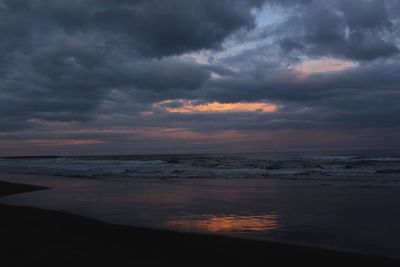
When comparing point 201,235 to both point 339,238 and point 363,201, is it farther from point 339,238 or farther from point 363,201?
point 363,201

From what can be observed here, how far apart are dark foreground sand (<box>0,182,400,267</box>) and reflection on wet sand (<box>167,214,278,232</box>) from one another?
850 millimetres

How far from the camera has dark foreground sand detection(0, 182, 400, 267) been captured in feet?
19.1

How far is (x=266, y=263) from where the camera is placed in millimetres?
5773

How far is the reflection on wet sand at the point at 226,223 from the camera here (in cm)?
827

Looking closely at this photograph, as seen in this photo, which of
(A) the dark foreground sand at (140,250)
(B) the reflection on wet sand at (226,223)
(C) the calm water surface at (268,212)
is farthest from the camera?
(B) the reflection on wet sand at (226,223)

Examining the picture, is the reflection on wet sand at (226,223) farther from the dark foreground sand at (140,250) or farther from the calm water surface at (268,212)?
the dark foreground sand at (140,250)

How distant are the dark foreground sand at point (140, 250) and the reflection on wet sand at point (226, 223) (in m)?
0.85

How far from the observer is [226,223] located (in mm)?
8891

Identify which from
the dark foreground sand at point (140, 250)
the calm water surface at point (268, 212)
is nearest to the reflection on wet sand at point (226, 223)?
the calm water surface at point (268, 212)

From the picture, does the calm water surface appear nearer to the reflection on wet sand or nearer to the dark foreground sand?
the reflection on wet sand

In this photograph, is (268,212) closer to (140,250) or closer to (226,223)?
(226,223)

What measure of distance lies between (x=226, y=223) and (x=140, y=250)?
2.96 m

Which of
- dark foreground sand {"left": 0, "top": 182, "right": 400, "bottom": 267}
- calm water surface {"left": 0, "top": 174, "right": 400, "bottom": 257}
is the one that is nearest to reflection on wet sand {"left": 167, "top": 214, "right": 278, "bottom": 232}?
calm water surface {"left": 0, "top": 174, "right": 400, "bottom": 257}

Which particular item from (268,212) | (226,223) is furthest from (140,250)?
(268,212)
